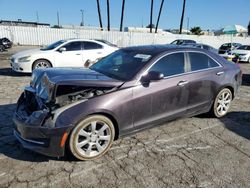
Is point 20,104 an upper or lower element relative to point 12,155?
upper

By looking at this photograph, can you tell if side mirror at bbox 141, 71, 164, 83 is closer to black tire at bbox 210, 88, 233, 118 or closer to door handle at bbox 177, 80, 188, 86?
door handle at bbox 177, 80, 188, 86

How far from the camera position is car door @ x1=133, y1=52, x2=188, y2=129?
342 centimetres

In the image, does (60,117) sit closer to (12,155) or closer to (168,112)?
(12,155)

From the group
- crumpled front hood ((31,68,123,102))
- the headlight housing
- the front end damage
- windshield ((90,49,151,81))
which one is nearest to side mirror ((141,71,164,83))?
windshield ((90,49,151,81))

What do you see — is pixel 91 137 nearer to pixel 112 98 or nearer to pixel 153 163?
pixel 112 98

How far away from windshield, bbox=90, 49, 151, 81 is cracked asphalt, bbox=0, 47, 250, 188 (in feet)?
3.70

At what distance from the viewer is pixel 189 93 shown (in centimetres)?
400

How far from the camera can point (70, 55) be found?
8922 millimetres

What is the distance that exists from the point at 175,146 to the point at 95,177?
57.7 inches

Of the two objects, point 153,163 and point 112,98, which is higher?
point 112,98

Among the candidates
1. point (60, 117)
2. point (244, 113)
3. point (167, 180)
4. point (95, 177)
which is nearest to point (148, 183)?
point (167, 180)

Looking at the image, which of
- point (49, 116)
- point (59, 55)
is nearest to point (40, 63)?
point (59, 55)

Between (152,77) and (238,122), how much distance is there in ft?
8.23

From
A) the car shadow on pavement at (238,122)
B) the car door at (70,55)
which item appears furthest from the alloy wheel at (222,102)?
the car door at (70,55)
